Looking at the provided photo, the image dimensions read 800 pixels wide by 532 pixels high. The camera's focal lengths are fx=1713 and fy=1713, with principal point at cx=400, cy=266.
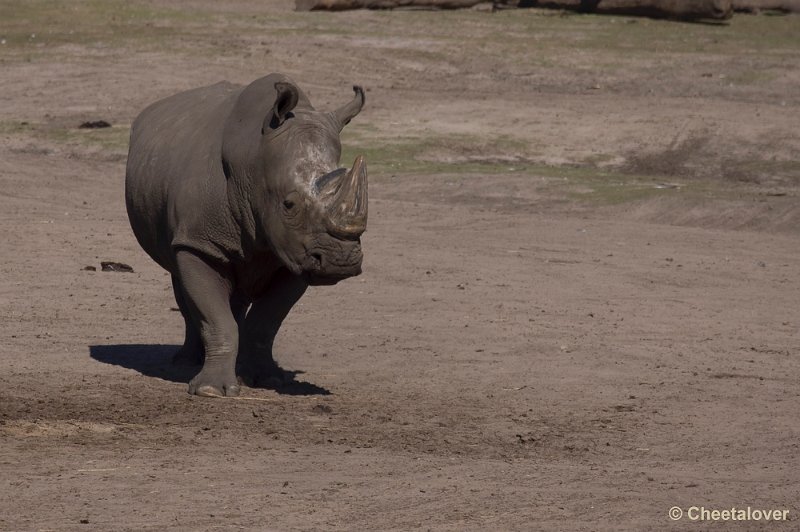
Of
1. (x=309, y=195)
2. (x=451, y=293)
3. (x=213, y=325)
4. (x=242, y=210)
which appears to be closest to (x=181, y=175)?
(x=242, y=210)

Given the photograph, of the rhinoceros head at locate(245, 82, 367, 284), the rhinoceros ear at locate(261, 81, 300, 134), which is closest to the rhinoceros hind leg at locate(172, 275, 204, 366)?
the rhinoceros head at locate(245, 82, 367, 284)

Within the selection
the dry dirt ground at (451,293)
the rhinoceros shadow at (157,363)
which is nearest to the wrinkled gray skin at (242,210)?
the rhinoceros shadow at (157,363)

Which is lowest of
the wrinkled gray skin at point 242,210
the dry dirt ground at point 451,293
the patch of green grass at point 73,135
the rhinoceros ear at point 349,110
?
the patch of green grass at point 73,135

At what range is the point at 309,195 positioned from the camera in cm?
848

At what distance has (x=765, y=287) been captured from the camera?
43.8ft

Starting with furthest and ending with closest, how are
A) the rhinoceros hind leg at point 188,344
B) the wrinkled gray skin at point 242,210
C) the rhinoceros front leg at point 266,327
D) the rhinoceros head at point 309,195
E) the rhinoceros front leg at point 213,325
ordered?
the rhinoceros hind leg at point 188,344, the rhinoceros front leg at point 266,327, the rhinoceros front leg at point 213,325, the wrinkled gray skin at point 242,210, the rhinoceros head at point 309,195

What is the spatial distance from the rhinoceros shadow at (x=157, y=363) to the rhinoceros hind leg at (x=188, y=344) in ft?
0.15

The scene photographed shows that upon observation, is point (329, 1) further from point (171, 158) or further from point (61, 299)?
point (171, 158)

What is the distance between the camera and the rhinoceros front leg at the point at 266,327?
9.55 meters

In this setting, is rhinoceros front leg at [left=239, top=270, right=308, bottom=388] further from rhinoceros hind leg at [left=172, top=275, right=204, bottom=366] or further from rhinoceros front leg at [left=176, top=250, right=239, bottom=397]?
rhinoceros hind leg at [left=172, top=275, right=204, bottom=366]

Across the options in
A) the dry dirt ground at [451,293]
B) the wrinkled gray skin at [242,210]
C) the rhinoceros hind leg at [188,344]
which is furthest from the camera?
the rhinoceros hind leg at [188,344]

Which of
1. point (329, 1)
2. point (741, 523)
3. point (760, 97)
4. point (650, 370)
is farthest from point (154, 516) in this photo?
point (329, 1)

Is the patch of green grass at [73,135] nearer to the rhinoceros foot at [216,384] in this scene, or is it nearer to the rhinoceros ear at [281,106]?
the rhinoceros foot at [216,384]

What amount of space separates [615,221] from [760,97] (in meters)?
6.65
